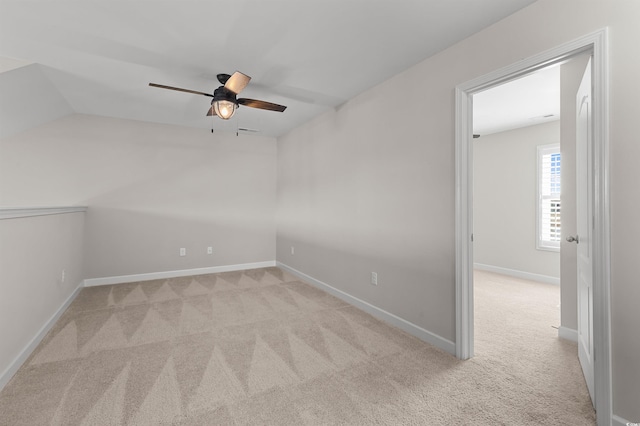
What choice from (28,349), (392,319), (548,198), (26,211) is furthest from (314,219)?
(548,198)

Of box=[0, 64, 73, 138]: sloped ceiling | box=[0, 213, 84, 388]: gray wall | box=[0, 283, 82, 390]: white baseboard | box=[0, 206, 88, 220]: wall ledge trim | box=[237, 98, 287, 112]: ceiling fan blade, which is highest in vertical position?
box=[0, 64, 73, 138]: sloped ceiling

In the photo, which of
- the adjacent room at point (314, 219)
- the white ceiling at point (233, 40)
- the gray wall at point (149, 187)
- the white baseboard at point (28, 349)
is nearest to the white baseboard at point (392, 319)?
the adjacent room at point (314, 219)

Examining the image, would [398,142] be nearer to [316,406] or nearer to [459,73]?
[459,73]

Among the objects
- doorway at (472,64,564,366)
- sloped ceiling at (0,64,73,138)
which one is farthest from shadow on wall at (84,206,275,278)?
doorway at (472,64,564,366)

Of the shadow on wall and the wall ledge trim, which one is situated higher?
the wall ledge trim

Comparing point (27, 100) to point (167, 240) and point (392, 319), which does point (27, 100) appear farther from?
point (392, 319)

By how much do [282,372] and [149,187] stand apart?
12.6ft

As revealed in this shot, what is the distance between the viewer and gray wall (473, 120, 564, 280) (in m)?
4.74

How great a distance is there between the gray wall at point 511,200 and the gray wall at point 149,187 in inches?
155

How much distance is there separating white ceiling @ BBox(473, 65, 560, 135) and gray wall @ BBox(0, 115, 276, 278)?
141 inches

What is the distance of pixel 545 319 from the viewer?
3082 mm

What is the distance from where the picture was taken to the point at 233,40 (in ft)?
7.62

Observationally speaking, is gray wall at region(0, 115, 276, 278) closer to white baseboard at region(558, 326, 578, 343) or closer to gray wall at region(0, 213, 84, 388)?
gray wall at region(0, 213, 84, 388)

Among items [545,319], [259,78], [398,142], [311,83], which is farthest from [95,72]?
[545,319]
